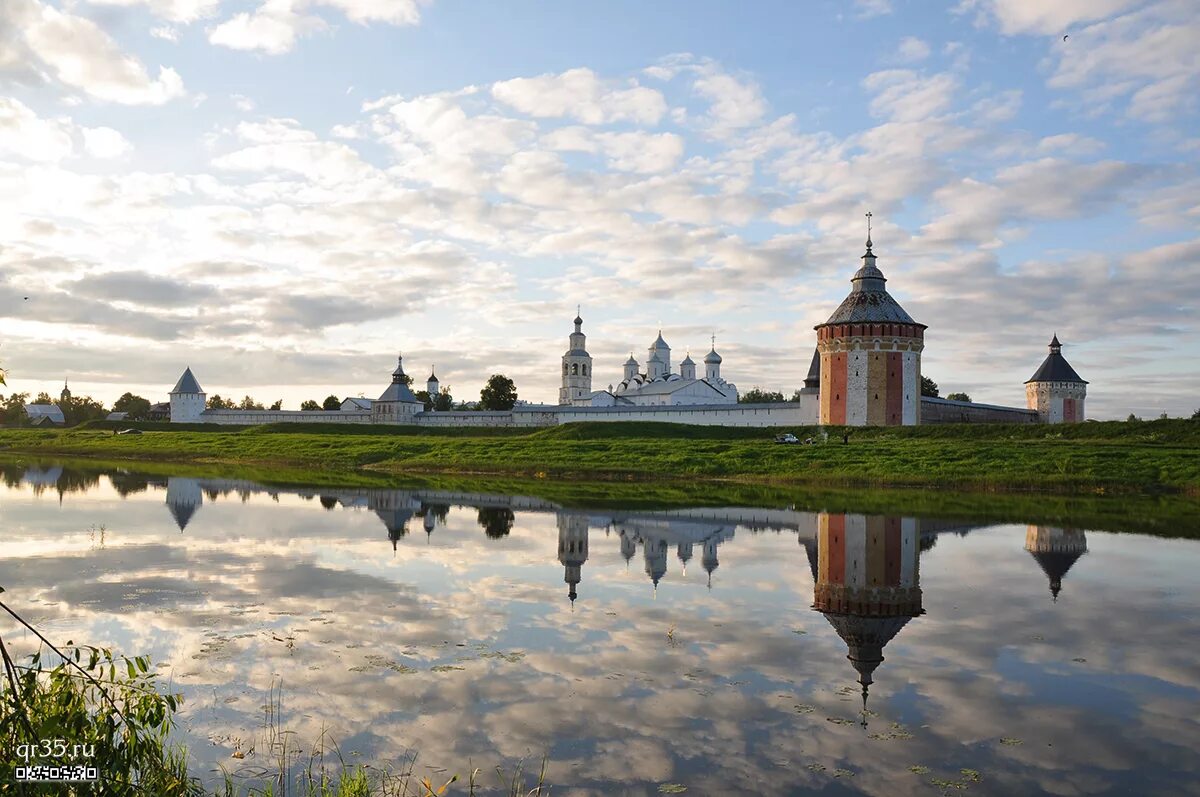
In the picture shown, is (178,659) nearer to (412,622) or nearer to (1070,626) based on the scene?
(412,622)

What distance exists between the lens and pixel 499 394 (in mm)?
76500

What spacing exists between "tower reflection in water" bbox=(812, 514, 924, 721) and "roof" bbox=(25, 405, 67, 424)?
113920 millimetres

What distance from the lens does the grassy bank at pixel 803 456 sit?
26.8m

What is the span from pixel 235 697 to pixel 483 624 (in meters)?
2.86

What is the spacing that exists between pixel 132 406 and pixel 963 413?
92.3 metres

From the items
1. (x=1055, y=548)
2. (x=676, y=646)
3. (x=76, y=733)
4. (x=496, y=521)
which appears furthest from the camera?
(x=496, y=521)

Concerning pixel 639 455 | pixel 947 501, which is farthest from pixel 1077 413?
pixel 947 501

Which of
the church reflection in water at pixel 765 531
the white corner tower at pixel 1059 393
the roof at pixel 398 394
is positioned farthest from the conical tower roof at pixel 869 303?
the roof at pixel 398 394

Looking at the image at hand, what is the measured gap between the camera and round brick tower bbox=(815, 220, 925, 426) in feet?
142

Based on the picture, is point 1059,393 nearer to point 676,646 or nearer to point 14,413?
point 676,646

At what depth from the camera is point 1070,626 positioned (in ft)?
31.1

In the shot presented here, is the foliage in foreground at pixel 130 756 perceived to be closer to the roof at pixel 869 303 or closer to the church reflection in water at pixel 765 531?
the church reflection in water at pixel 765 531

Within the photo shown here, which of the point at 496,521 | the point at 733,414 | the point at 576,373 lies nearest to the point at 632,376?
the point at 576,373

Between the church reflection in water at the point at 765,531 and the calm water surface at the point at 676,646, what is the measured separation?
9cm
